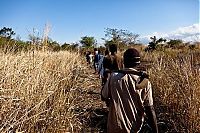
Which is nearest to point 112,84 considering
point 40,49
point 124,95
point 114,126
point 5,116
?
point 124,95

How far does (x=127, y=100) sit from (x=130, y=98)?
0.04m

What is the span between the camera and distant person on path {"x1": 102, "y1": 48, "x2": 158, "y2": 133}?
330 centimetres

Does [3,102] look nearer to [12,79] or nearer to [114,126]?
[12,79]

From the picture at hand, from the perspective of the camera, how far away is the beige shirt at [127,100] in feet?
10.8

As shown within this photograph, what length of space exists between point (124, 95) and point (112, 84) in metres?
0.17

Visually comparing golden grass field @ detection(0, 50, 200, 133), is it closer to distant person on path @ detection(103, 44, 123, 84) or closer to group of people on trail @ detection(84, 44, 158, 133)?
group of people on trail @ detection(84, 44, 158, 133)

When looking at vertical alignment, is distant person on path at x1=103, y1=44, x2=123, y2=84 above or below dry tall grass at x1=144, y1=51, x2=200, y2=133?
above

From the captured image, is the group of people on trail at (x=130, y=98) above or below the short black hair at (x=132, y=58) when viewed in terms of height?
below

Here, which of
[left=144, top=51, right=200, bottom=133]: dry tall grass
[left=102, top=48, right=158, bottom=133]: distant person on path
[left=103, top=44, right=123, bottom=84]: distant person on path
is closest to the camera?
[left=102, top=48, right=158, bottom=133]: distant person on path

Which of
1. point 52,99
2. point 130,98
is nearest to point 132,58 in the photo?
point 130,98

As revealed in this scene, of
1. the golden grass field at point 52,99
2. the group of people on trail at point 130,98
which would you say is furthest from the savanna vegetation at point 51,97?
the group of people on trail at point 130,98

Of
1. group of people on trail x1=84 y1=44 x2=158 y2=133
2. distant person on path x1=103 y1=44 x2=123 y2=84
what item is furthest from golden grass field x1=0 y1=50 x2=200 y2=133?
distant person on path x1=103 y1=44 x2=123 y2=84

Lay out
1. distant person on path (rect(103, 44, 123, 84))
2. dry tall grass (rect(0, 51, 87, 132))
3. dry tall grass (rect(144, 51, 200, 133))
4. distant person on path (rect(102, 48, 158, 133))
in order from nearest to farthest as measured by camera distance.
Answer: distant person on path (rect(102, 48, 158, 133)) < dry tall grass (rect(0, 51, 87, 132)) < dry tall grass (rect(144, 51, 200, 133)) < distant person on path (rect(103, 44, 123, 84))

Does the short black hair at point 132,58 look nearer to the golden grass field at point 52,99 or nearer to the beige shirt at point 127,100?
the beige shirt at point 127,100
